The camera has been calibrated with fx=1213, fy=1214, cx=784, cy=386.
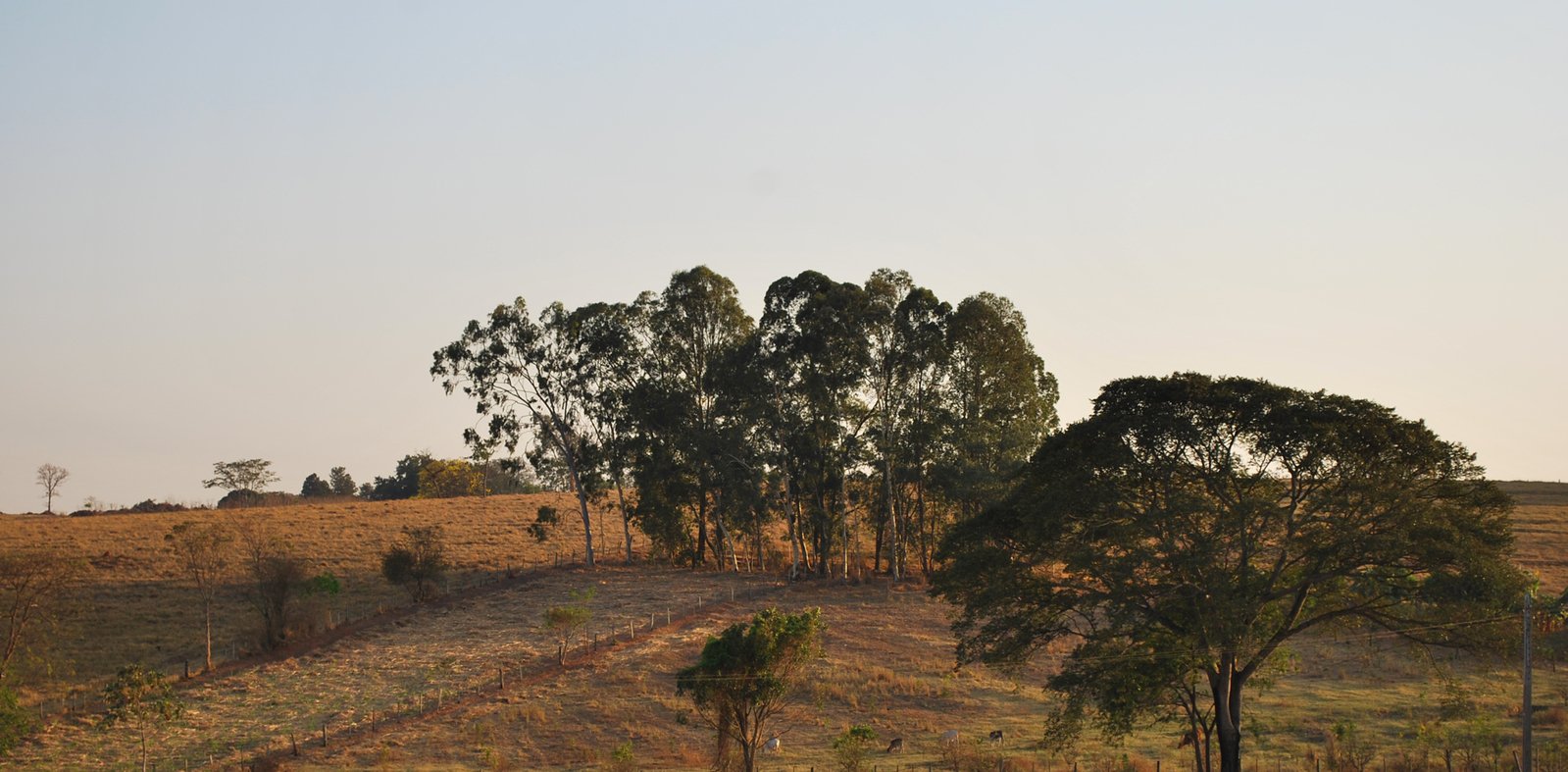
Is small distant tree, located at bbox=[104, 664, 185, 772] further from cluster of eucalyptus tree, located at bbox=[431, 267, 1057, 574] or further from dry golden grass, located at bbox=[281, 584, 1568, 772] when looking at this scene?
cluster of eucalyptus tree, located at bbox=[431, 267, 1057, 574]

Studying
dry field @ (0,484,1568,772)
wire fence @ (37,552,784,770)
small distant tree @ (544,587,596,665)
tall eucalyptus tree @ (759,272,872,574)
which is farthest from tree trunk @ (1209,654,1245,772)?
tall eucalyptus tree @ (759,272,872,574)

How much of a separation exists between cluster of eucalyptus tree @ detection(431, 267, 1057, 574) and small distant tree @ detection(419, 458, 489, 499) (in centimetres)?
7793

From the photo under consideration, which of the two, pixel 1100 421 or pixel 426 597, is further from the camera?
pixel 426 597

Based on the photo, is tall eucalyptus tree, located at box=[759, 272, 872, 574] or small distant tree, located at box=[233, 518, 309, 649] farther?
tall eucalyptus tree, located at box=[759, 272, 872, 574]

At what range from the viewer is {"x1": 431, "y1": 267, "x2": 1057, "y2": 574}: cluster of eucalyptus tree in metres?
68.2

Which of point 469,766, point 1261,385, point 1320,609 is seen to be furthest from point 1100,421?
point 469,766

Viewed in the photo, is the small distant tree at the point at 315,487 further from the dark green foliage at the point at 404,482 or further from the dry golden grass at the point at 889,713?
the dry golden grass at the point at 889,713

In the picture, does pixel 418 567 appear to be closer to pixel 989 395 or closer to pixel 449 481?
pixel 989 395

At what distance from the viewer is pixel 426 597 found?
6850cm

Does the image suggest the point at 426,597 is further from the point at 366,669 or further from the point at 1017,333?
the point at 1017,333

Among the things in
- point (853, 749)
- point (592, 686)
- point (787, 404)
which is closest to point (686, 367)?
point (787, 404)

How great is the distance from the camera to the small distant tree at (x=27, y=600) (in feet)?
164

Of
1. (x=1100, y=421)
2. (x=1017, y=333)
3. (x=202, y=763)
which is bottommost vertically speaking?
(x=202, y=763)

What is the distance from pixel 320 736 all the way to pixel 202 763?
12.0ft
